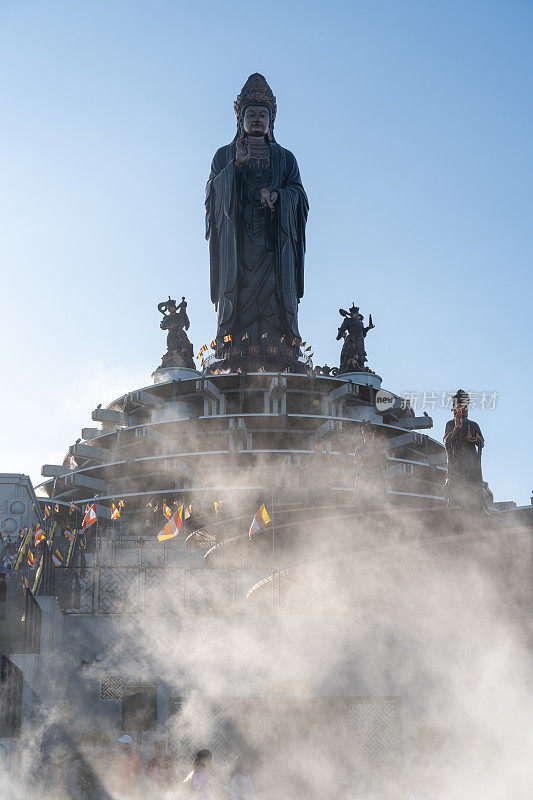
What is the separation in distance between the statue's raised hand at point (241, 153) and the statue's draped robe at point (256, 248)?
267 mm

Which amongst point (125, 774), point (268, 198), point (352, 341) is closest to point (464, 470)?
point (125, 774)

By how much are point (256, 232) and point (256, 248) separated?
797mm

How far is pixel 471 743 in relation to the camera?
13.7 m

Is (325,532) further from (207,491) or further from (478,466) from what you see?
(207,491)

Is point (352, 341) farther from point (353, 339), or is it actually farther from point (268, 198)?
point (268, 198)

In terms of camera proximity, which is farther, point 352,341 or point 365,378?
point 352,341

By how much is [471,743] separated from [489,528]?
615 centimetres

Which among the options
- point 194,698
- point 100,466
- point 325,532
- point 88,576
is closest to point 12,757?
point 194,698

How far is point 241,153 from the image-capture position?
122 ft

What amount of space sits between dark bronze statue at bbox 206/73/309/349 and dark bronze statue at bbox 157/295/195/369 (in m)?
1.77

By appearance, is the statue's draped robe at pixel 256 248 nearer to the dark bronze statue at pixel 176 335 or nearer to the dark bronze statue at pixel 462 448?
the dark bronze statue at pixel 176 335

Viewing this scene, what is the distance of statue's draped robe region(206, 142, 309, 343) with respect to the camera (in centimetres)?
3622

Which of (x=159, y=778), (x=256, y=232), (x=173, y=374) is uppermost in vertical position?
(x=256, y=232)

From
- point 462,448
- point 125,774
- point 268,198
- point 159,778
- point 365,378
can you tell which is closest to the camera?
point 125,774
